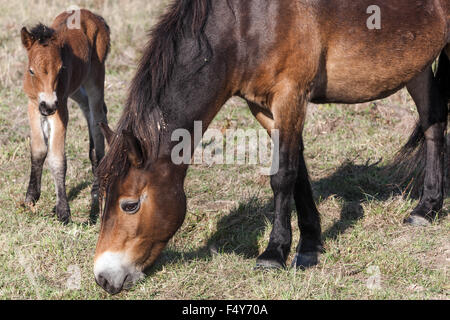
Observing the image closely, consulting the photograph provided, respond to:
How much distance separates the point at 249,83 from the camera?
3.98m

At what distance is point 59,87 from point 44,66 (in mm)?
316

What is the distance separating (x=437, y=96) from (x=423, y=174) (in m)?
0.73

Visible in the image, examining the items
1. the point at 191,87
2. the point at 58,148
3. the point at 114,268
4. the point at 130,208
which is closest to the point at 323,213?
the point at 191,87

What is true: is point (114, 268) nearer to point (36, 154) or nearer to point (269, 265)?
point (269, 265)

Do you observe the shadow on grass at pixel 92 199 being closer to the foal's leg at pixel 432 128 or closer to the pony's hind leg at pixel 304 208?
the pony's hind leg at pixel 304 208

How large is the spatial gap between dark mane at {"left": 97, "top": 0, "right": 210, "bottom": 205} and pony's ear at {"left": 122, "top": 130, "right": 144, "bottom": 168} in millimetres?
46

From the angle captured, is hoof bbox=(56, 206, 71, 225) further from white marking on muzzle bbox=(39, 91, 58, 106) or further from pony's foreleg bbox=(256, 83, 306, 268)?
pony's foreleg bbox=(256, 83, 306, 268)

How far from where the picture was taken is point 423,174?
5.44 m

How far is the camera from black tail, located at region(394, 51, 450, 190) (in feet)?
17.6

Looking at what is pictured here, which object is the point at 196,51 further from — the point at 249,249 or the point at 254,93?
the point at 249,249

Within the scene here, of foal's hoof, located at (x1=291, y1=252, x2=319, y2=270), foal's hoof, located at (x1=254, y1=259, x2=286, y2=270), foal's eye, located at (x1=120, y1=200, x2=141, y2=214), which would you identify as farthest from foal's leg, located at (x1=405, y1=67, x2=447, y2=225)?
foal's eye, located at (x1=120, y1=200, x2=141, y2=214)

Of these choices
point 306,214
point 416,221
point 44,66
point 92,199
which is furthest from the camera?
point 92,199

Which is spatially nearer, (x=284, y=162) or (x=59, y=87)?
(x=284, y=162)

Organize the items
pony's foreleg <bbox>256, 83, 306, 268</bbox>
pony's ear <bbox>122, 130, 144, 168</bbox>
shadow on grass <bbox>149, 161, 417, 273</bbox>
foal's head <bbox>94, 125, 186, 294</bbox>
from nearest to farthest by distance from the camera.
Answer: pony's ear <bbox>122, 130, 144, 168</bbox> < foal's head <bbox>94, 125, 186, 294</bbox> < pony's foreleg <bbox>256, 83, 306, 268</bbox> < shadow on grass <bbox>149, 161, 417, 273</bbox>
